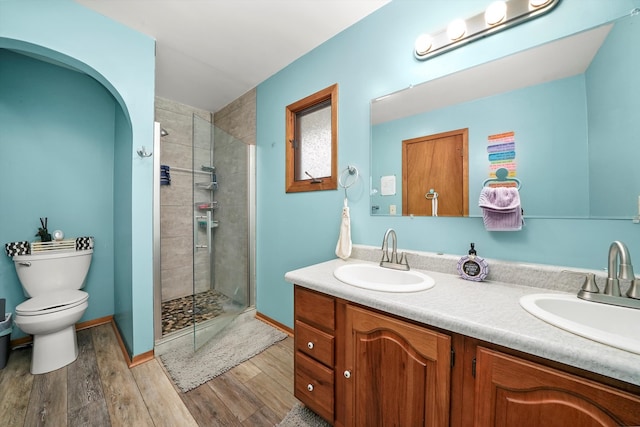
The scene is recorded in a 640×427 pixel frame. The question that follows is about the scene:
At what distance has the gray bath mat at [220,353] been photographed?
5.00ft

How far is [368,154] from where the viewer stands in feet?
5.08

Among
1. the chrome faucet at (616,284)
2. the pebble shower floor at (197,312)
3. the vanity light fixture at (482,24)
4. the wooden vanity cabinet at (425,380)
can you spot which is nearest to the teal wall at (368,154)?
the vanity light fixture at (482,24)

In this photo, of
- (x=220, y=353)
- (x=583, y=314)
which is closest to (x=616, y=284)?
(x=583, y=314)

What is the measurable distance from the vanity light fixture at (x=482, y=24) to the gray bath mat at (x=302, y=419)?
2118 millimetres

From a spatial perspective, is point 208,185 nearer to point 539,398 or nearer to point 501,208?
point 501,208

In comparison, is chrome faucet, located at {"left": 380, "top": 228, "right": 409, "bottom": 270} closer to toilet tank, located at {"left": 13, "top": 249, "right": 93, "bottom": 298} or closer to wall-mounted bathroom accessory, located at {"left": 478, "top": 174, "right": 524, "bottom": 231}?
wall-mounted bathroom accessory, located at {"left": 478, "top": 174, "right": 524, "bottom": 231}

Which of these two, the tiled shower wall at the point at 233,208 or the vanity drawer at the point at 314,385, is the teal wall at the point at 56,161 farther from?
the vanity drawer at the point at 314,385

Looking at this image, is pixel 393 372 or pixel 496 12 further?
pixel 496 12

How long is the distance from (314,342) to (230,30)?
2.22 meters

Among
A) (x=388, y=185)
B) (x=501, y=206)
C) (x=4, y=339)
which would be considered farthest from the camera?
(x=4, y=339)

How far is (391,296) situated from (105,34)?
8.17 ft

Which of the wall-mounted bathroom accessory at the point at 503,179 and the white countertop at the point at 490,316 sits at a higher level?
the wall-mounted bathroom accessory at the point at 503,179

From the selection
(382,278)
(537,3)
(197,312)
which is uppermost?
(537,3)

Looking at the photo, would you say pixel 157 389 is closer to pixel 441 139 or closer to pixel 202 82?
pixel 441 139
